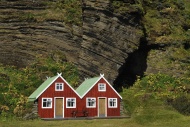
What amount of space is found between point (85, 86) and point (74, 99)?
146 inches

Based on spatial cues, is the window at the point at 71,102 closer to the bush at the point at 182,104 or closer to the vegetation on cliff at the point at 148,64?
the vegetation on cliff at the point at 148,64

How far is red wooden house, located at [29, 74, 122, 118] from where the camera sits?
1898 inches

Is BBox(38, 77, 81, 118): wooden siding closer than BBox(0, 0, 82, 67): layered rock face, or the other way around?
BBox(38, 77, 81, 118): wooden siding

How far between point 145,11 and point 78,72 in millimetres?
19179

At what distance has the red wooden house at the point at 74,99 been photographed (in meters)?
48.2

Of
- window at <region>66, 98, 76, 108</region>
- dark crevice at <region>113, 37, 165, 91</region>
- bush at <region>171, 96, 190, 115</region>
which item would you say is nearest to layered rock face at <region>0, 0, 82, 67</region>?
dark crevice at <region>113, 37, 165, 91</region>

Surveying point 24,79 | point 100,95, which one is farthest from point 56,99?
point 24,79

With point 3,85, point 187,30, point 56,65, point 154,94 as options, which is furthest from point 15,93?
point 187,30

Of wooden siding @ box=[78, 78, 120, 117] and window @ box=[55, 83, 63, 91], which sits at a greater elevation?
window @ box=[55, 83, 63, 91]

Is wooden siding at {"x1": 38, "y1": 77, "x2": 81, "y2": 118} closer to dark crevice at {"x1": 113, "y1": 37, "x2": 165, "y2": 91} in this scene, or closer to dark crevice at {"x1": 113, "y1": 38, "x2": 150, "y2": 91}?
dark crevice at {"x1": 113, "y1": 38, "x2": 150, "y2": 91}

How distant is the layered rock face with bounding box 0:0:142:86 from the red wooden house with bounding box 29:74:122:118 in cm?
659

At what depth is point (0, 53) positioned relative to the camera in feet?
196

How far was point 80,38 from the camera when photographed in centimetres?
6128

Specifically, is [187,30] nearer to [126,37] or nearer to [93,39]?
[126,37]
